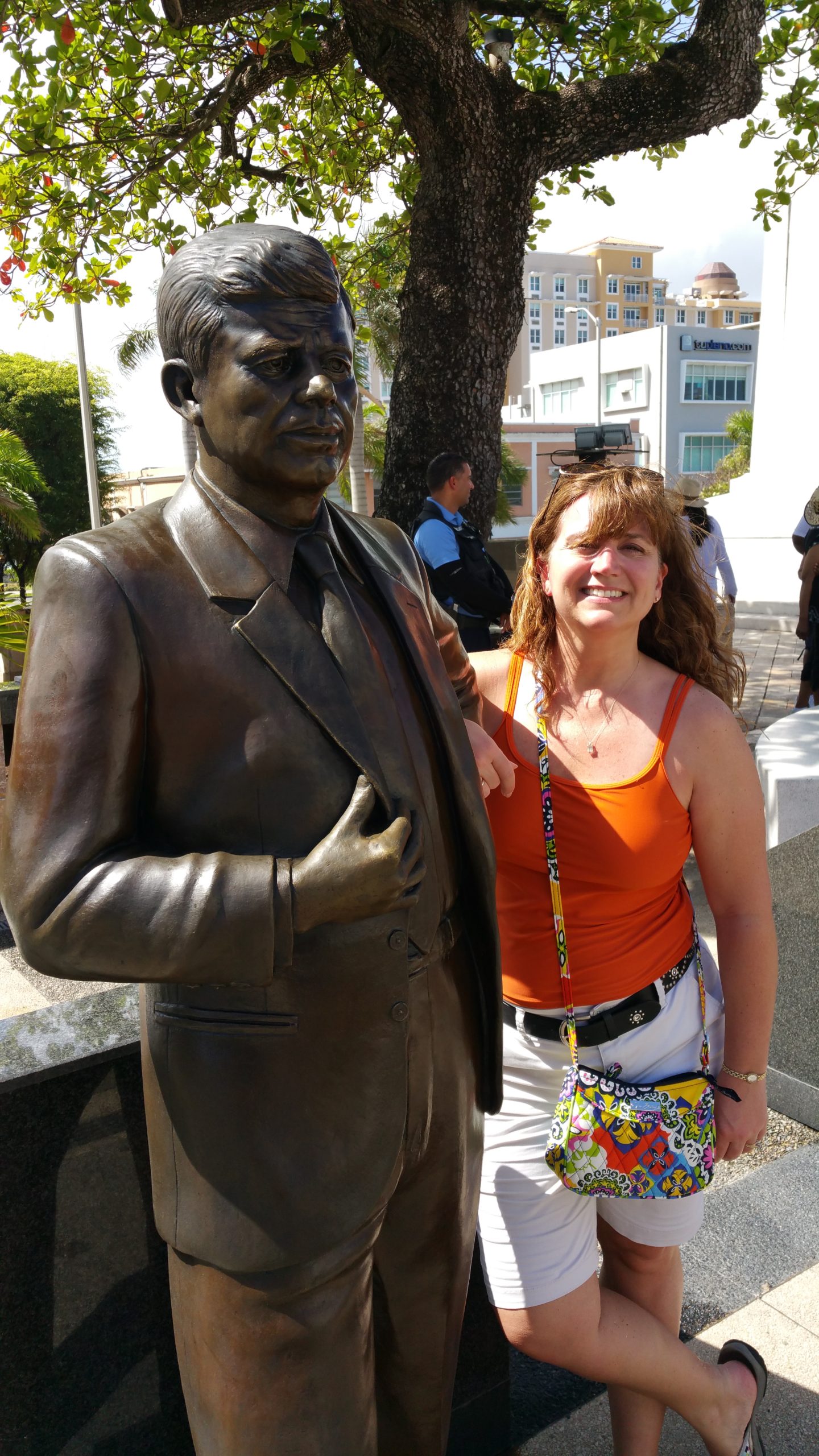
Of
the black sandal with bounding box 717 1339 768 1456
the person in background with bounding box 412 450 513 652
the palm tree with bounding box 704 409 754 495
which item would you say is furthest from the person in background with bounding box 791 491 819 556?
the palm tree with bounding box 704 409 754 495

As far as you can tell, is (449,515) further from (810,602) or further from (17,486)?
(17,486)

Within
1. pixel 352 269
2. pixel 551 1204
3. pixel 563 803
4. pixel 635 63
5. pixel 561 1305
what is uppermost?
pixel 635 63

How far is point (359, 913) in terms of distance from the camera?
4.40 feet

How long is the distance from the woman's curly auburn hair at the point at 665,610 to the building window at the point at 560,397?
71.2 meters

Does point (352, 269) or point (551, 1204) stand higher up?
point (352, 269)

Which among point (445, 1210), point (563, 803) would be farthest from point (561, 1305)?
point (563, 803)

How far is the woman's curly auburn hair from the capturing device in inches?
86.3

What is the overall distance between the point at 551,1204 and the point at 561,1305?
0.18 meters

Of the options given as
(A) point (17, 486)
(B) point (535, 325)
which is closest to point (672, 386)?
(B) point (535, 325)

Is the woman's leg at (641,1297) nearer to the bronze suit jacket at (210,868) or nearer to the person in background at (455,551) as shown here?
the bronze suit jacket at (210,868)

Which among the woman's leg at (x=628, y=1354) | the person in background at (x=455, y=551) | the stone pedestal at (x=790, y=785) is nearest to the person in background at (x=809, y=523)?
the person in background at (x=455, y=551)

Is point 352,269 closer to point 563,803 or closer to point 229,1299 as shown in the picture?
point 563,803

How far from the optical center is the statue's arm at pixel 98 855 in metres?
1.28

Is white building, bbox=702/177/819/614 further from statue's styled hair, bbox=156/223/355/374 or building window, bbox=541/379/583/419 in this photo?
building window, bbox=541/379/583/419
